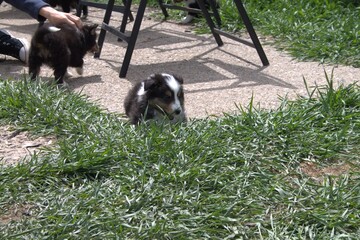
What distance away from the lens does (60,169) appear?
171 inches

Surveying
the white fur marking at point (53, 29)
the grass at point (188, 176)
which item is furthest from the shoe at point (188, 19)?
the grass at point (188, 176)

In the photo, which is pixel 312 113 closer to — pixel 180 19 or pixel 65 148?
pixel 65 148

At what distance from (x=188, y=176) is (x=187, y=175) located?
0.01 m

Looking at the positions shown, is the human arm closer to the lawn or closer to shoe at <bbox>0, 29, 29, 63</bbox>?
shoe at <bbox>0, 29, 29, 63</bbox>

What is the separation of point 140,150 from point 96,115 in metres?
1.10

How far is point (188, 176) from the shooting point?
13.9ft

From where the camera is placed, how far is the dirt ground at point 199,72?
638 cm

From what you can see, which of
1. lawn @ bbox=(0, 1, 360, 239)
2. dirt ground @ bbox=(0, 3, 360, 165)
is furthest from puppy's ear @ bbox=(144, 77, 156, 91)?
dirt ground @ bbox=(0, 3, 360, 165)

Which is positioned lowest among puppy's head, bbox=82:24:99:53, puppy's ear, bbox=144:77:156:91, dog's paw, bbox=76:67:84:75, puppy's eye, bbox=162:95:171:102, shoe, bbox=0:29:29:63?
shoe, bbox=0:29:29:63

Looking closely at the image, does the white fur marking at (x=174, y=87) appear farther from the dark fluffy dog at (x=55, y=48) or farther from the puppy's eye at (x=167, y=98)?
the dark fluffy dog at (x=55, y=48)

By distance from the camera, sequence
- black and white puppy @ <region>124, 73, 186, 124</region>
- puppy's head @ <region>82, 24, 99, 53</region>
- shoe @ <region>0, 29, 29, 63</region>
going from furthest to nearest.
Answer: shoe @ <region>0, 29, 29, 63</region>, puppy's head @ <region>82, 24, 99, 53</region>, black and white puppy @ <region>124, 73, 186, 124</region>

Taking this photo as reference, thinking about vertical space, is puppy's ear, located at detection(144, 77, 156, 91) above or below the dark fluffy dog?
above

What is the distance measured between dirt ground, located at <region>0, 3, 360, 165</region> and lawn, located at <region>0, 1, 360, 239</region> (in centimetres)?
52

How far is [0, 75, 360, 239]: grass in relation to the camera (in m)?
3.73
